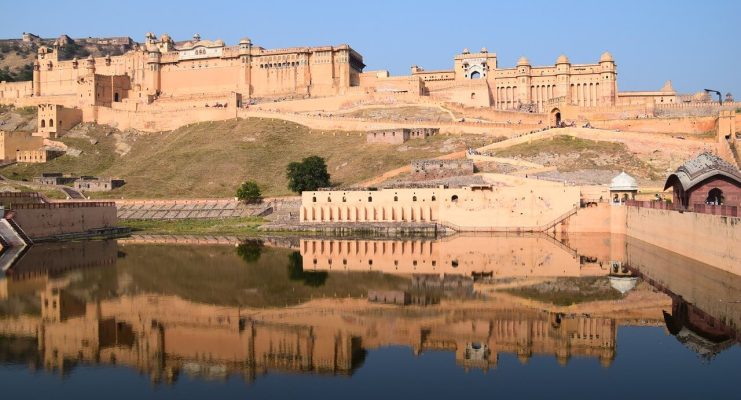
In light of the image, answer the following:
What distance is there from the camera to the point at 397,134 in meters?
59.5

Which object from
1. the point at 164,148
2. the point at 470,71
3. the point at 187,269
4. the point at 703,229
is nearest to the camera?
the point at 703,229

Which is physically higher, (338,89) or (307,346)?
(338,89)

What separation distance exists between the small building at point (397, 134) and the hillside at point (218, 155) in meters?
0.76

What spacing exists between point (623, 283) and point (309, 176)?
2966cm

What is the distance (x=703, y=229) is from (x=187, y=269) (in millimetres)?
18957

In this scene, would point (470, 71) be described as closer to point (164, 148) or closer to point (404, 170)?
point (404, 170)

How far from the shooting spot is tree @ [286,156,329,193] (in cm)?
4988

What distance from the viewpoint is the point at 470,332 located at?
17344mm

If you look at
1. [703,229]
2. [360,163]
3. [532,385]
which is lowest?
[532,385]

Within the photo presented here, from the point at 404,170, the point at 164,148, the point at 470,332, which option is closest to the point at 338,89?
the point at 164,148

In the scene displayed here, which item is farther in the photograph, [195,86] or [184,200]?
[195,86]

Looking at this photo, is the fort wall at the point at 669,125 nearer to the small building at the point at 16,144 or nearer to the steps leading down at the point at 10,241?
the steps leading down at the point at 10,241

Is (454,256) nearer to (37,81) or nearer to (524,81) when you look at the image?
(524,81)

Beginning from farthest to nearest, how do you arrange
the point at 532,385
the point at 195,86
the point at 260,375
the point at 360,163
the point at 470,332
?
the point at 195,86 < the point at 360,163 < the point at 470,332 < the point at 260,375 < the point at 532,385
